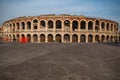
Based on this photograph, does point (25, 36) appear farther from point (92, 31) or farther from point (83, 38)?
point (92, 31)

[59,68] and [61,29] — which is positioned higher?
[61,29]

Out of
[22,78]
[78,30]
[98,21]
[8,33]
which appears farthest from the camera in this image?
[8,33]

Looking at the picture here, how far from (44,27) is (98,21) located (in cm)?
1442

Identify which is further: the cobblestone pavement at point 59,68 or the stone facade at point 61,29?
the stone facade at point 61,29

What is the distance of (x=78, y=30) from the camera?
32969 mm

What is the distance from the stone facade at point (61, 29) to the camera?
32.8 meters

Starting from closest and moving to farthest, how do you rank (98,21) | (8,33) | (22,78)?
(22,78) → (98,21) → (8,33)

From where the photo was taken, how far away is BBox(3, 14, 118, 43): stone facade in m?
32.8

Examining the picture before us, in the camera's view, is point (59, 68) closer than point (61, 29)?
Yes

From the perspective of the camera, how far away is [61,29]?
32.6 meters

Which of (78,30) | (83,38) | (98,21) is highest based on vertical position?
(98,21)

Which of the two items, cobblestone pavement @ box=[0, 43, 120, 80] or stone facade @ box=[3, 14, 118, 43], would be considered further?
stone facade @ box=[3, 14, 118, 43]

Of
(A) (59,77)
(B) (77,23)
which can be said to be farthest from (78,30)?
(A) (59,77)

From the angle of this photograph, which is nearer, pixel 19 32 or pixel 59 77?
pixel 59 77
